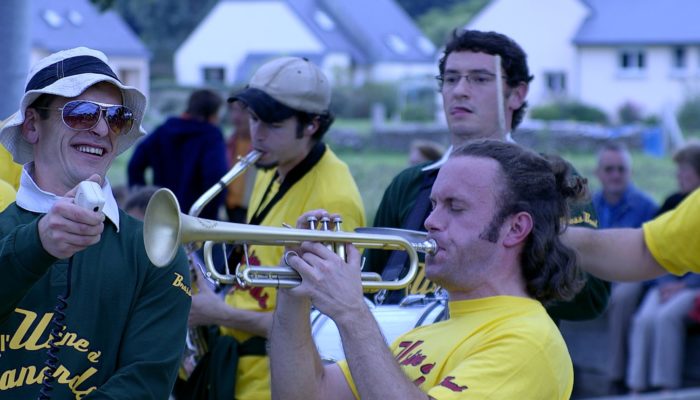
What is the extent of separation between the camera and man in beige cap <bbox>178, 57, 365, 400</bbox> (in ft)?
15.3

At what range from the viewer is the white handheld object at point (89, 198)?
106 inches

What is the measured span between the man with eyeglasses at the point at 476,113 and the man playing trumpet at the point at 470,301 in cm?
83

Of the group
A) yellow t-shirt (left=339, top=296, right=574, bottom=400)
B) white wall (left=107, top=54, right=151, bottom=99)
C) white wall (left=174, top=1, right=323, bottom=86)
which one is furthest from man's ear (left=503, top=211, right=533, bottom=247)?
white wall (left=174, top=1, right=323, bottom=86)

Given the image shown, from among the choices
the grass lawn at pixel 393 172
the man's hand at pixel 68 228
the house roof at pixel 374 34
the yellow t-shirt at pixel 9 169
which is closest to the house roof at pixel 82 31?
the grass lawn at pixel 393 172

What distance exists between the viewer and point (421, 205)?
4211mm

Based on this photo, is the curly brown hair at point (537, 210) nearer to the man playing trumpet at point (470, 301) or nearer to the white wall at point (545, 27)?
the man playing trumpet at point (470, 301)

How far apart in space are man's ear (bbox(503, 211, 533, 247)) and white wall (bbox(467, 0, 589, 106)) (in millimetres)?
46393

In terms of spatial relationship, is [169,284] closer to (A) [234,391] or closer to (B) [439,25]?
(A) [234,391]

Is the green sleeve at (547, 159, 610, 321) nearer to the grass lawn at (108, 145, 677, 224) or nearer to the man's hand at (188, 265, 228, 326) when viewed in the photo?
the man's hand at (188, 265, 228, 326)

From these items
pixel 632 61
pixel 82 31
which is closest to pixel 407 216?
pixel 82 31

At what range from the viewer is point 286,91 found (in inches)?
191

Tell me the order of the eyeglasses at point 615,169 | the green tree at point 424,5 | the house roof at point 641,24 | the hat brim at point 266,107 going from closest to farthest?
the hat brim at point 266,107
the eyeglasses at point 615,169
the house roof at point 641,24
the green tree at point 424,5

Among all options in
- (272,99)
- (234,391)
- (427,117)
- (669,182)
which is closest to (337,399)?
(234,391)

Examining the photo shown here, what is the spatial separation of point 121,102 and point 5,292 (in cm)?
73
